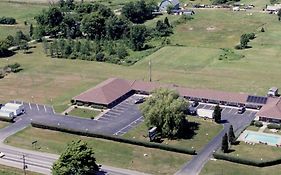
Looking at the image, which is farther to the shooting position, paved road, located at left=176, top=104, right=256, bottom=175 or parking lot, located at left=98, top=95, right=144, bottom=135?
parking lot, located at left=98, top=95, right=144, bottom=135

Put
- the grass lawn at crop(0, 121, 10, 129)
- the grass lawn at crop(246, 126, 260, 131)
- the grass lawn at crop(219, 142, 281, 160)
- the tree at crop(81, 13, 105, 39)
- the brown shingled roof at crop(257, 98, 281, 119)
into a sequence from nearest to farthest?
the grass lawn at crop(219, 142, 281, 160)
the grass lawn at crop(246, 126, 260, 131)
the brown shingled roof at crop(257, 98, 281, 119)
the grass lawn at crop(0, 121, 10, 129)
the tree at crop(81, 13, 105, 39)

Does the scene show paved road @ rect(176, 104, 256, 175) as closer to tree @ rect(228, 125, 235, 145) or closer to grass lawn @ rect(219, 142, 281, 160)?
tree @ rect(228, 125, 235, 145)

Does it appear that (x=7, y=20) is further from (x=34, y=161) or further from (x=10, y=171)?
(x=10, y=171)

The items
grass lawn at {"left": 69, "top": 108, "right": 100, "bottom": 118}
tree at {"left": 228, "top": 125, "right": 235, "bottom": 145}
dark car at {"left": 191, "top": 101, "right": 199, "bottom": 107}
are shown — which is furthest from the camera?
dark car at {"left": 191, "top": 101, "right": 199, "bottom": 107}

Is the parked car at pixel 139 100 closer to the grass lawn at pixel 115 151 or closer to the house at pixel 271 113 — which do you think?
the grass lawn at pixel 115 151

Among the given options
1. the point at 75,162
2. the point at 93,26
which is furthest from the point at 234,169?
the point at 93,26

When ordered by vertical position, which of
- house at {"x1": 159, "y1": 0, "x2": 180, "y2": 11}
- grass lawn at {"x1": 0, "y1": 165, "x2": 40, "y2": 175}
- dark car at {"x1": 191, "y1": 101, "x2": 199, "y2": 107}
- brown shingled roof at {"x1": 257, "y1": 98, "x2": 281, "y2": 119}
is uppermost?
house at {"x1": 159, "y1": 0, "x2": 180, "y2": 11}

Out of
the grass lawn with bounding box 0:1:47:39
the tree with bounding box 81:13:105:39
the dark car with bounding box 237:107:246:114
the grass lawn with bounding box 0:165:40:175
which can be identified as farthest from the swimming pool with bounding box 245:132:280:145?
the grass lawn with bounding box 0:1:47:39
